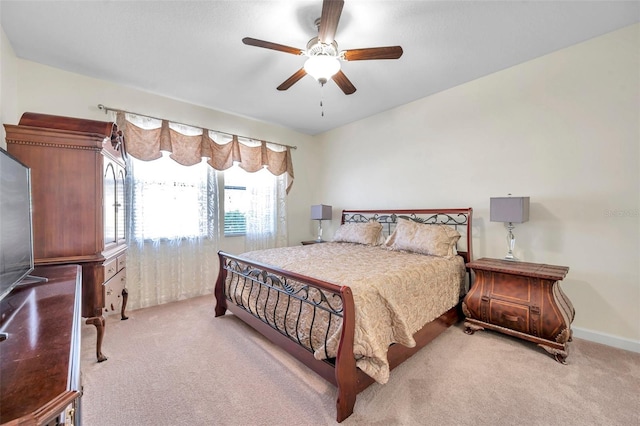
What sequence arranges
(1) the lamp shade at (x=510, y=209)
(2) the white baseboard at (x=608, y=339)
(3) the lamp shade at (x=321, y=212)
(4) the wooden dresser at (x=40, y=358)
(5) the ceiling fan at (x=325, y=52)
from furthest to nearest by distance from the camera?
(3) the lamp shade at (x=321, y=212) < (1) the lamp shade at (x=510, y=209) < (2) the white baseboard at (x=608, y=339) < (5) the ceiling fan at (x=325, y=52) < (4) the wooden dresser at (x=40, y=358)

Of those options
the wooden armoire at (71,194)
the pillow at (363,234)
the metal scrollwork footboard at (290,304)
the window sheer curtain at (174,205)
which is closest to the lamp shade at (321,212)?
the pillow at (363,234)

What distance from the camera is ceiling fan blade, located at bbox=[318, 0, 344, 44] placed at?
160cm

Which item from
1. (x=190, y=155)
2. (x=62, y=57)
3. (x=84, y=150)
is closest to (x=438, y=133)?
(x=190, y=155)

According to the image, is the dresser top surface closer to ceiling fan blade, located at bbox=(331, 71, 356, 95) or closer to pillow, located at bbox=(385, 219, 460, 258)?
pillow, located at bbox=(385, 219, 460, 258)

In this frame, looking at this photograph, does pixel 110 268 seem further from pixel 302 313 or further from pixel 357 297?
pixel 357 297

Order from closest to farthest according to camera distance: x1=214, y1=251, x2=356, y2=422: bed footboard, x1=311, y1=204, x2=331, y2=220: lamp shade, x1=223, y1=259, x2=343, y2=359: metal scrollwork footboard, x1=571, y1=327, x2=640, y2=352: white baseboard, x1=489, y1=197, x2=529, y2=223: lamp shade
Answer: x1=214, y1=251, x2=356, y2=422: bed footboard → x1=223, y1=259, x2=343, y2=359: metal scrollwork footboard → x1=571, y1=327, x2=640, y2=352: white baseboard → x1=489, y1=197, x2=529, y2=223: lamp shade → x1=311, y1=204, x2=331, y2=220: lamp shade

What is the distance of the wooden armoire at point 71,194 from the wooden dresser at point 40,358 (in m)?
0.67

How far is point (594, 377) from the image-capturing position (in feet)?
6.32

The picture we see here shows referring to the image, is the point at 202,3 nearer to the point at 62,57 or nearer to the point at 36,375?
the point at 62,57

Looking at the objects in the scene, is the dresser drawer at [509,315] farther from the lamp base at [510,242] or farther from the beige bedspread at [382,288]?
the lamp base at [510,242]

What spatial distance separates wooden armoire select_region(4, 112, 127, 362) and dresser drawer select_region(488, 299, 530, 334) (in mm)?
3406

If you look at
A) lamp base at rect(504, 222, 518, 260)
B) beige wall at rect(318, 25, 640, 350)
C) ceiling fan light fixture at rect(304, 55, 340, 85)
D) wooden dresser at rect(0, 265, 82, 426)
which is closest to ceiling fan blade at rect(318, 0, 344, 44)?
ceiling fan light fixture at rect(304, 55, 340, 85)

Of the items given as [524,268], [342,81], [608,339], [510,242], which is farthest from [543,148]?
[342,81]

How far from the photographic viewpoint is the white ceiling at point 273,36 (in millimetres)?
2043
